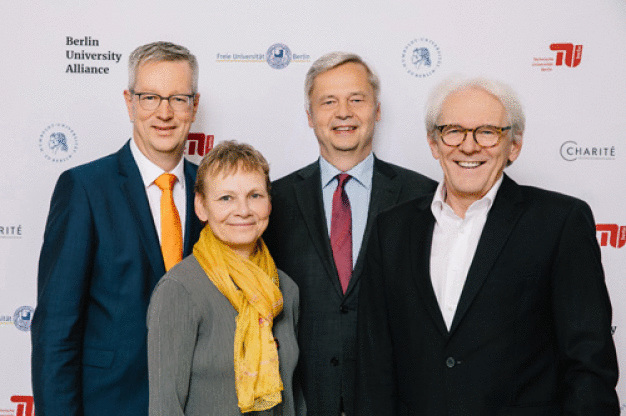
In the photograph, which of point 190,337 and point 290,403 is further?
point 290,403

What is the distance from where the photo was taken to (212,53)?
8.84ft

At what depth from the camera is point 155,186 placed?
1967 millimetres

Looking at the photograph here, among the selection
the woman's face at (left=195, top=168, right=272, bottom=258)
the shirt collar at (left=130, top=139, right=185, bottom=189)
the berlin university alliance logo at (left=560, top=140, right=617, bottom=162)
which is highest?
the berlin university alliance logo at (left=560, top=140, right=617, bottom=162)

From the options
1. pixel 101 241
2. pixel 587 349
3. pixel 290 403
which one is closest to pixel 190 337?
pixel 290 403

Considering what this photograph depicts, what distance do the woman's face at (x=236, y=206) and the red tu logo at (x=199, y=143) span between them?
1.04m

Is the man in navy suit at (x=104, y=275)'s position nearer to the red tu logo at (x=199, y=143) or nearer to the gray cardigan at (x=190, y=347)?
the gray cardigan at (x=190, y=347)

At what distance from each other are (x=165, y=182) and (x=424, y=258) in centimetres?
89

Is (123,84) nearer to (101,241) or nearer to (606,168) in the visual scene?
(101,241)

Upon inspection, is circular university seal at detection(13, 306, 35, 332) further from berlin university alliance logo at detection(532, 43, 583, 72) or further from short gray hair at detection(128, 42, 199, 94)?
berlin university alliance logo at detection(532, 43, 583, 72)

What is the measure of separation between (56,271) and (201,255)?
48cm

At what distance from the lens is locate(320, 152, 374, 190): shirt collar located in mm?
2104

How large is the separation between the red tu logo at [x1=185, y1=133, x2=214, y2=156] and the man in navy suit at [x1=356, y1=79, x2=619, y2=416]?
1.30 m

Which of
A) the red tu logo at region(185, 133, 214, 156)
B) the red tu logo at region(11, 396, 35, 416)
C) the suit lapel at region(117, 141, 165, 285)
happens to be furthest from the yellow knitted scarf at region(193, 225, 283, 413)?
the red tu logo at region(11, 396, 35, 416)

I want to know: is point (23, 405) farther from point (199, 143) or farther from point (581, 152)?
point (581, 152)
